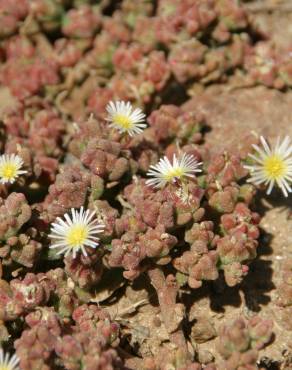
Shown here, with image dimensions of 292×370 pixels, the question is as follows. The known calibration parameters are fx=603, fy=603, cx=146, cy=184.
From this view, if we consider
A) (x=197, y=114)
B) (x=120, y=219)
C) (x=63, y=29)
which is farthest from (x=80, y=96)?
(x=120, y=219)

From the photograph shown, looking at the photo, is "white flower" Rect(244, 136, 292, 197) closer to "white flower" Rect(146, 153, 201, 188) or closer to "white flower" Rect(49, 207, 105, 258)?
"white flower" Rect(146, 153, 201, 188)

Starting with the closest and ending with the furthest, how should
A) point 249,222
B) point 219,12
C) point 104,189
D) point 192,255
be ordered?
point 192,255, point 249,222, point 104,189, point 219,12

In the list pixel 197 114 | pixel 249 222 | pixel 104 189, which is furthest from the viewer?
pixel 197 114

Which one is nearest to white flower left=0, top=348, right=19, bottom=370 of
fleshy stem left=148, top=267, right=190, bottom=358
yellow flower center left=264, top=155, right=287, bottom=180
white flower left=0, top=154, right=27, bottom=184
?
fleshy stem left=148, top=267, right=190, bottom=358

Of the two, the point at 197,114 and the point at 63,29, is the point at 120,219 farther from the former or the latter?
the point at 63,29

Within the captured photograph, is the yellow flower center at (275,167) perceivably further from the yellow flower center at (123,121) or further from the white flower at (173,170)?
the yellow flower center at (123,121)

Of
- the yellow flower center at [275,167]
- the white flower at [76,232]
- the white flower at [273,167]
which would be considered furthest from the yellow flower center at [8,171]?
the yellow flower center at [275,167]
